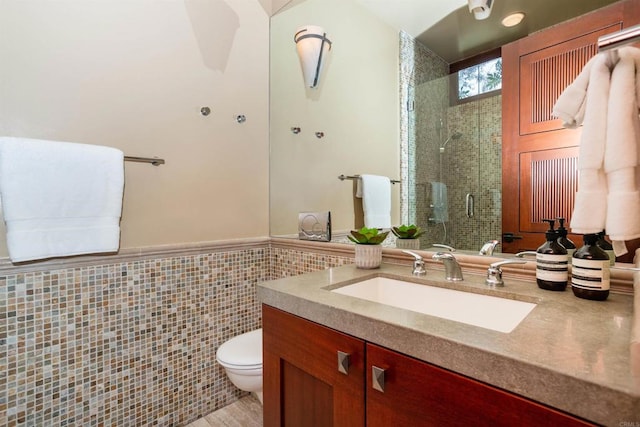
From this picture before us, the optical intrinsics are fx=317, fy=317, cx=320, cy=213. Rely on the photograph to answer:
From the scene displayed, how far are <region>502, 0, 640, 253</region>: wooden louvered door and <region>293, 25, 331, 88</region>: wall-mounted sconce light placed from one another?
3.42ft

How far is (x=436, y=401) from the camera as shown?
0.64 meters

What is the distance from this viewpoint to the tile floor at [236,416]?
1631 mm

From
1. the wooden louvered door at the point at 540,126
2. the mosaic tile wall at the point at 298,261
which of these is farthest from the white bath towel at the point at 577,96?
the mosaic tile wall at the point at 298,261

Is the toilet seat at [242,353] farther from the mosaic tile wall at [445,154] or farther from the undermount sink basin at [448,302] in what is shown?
the mosaic tile wall at [445,154]

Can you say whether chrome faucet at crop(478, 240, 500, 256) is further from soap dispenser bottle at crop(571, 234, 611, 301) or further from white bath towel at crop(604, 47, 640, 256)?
white bath towel at crop(604, 47, 640, 256)

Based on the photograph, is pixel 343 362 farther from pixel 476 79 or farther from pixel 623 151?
pixel 476 79

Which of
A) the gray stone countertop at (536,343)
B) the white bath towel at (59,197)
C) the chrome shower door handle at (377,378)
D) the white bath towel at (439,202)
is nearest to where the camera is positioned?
the gray stone countertop at (536,343)

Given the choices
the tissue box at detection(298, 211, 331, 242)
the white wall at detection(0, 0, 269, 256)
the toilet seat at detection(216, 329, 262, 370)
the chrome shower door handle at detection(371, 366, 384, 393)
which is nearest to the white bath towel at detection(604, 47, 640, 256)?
the chrome shower door handle at detection(371, 366, 384, 393)

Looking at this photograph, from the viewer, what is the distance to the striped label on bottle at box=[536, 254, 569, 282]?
92 cm

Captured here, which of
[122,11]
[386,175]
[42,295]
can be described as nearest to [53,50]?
[122,11]

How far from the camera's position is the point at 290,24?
2037 millimetres

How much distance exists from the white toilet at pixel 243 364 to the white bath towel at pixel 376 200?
34.3 inches

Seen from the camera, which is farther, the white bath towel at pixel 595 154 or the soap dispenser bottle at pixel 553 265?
the soap dispenser bottle at pixel 553 265

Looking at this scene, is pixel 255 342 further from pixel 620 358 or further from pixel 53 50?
pixel 53 50
